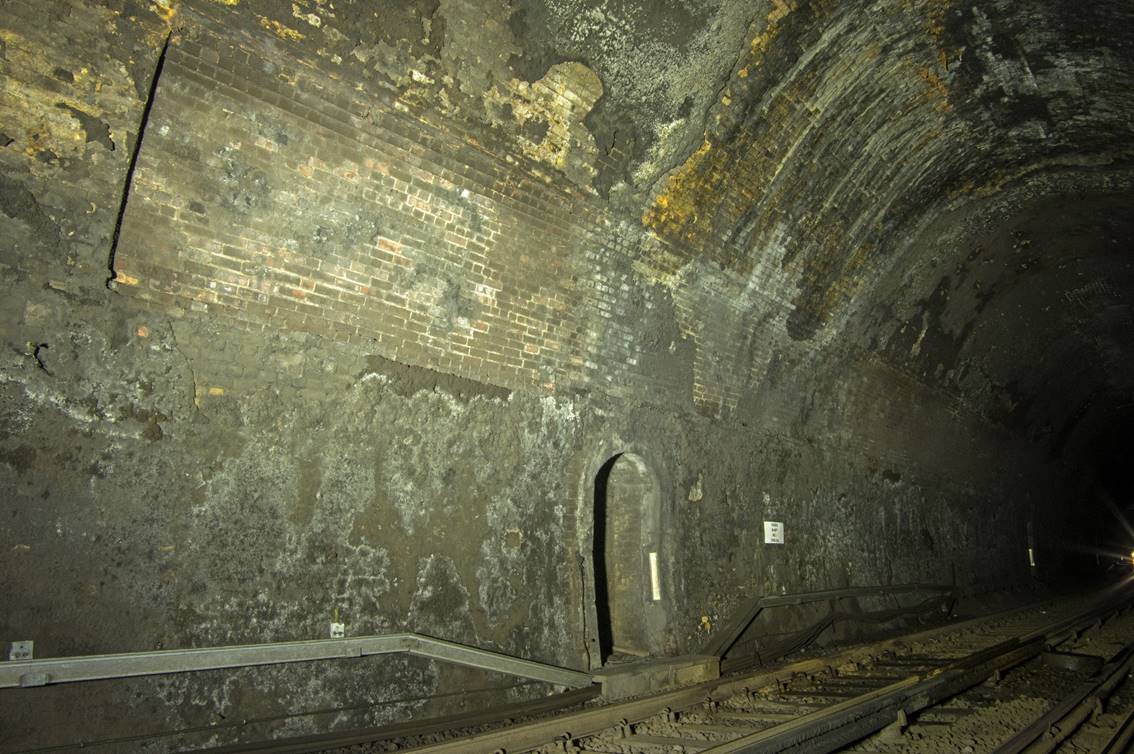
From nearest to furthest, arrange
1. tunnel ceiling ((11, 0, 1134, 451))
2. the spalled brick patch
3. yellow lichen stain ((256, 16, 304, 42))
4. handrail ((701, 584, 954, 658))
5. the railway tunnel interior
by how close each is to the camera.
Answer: the railway tunnel interior, the spalled brick patch, yellow lichen stain ((256, 16, 304, 42)), tunnel ceiling ((11, 0, 1134, 451)), handrail ((701, 584, 954, 658))

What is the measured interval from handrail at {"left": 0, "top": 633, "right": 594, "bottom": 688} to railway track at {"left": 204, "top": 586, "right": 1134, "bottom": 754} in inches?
17.6

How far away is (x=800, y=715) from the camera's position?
5.52m

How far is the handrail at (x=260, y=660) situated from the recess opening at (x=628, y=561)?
1453mm

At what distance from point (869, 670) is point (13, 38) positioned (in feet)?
28.7

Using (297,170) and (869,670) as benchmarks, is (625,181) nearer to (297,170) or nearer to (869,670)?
(297,170)

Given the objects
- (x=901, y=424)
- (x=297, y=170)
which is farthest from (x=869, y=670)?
(x=297, y=170)

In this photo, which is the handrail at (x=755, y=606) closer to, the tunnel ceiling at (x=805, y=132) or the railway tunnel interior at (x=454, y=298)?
the railway tunnel interior at (x=454, y=298)

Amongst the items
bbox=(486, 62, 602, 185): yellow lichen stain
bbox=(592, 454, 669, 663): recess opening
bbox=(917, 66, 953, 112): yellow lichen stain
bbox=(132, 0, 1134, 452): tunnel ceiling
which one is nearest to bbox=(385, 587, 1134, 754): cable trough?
bbox=(592, 454, 669, 663): recess opening

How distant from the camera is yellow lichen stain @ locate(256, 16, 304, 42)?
464cm

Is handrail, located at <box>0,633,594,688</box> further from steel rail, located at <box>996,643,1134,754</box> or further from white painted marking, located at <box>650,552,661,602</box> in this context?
steel rail, located at <box>996,643,1134,754</box>

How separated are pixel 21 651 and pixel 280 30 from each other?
3846 millimetres

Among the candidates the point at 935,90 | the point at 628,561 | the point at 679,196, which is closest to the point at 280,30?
the point at 679,196

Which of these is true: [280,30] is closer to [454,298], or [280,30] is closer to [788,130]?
[454,298]

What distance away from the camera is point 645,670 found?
6.50 m
